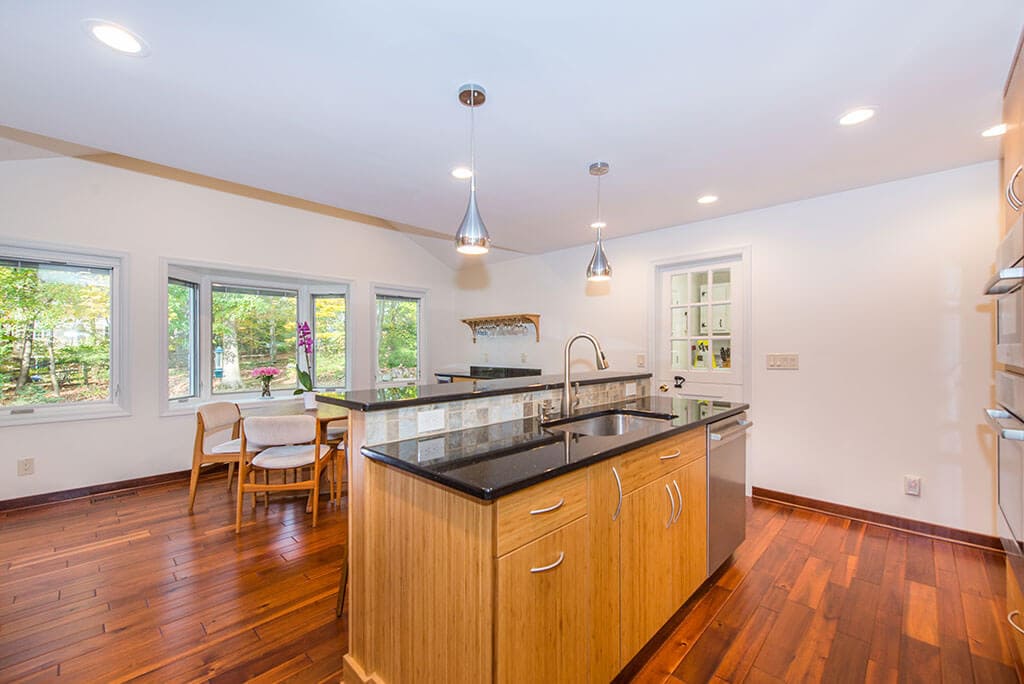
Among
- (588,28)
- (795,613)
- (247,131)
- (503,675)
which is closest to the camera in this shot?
(503,675)

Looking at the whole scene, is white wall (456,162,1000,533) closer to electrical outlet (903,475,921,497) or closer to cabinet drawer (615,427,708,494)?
electrical outlet (903,475,921,497)

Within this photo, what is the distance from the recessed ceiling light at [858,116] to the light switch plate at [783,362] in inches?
67.8

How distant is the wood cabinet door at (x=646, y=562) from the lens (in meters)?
1.52

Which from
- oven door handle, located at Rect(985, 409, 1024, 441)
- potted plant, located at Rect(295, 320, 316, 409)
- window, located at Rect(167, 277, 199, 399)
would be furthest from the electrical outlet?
window, located at Rect(167, 277, 199, 399)

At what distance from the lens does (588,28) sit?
1430 millimetres

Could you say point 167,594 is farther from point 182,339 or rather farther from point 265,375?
point 182,339

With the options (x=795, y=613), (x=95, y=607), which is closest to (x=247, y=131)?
(x=95, y=607)

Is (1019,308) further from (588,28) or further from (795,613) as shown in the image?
(588,28)

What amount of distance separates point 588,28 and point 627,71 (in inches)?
11.8

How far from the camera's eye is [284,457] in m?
2.95

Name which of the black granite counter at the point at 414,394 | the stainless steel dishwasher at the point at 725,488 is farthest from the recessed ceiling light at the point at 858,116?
the black granite counter at the point at 414,394

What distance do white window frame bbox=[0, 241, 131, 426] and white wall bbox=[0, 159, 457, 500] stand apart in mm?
48

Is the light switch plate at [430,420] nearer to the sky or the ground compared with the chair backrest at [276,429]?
nearer to the sky

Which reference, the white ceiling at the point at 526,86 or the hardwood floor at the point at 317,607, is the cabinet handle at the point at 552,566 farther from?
the white ceiling at the point at 526,86
